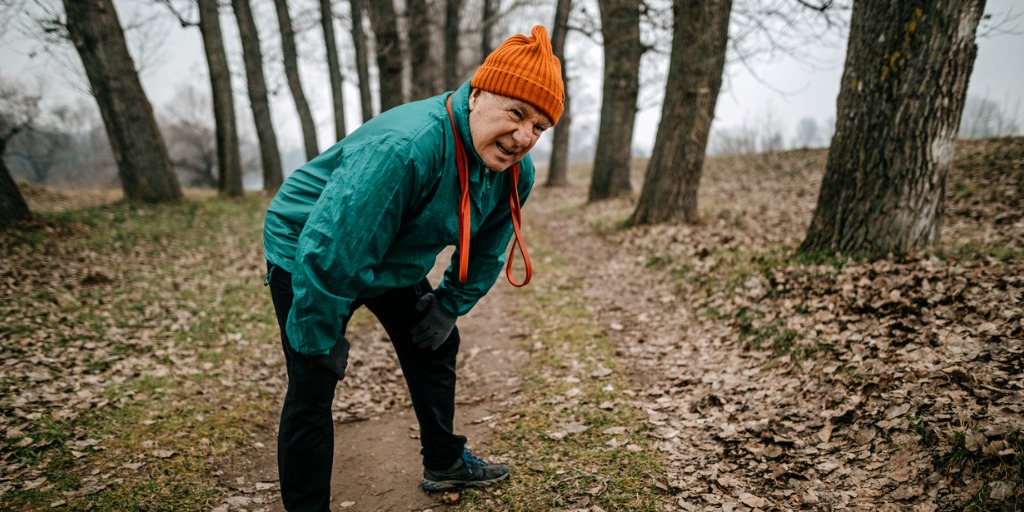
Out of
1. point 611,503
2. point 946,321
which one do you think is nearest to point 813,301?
point 946,321

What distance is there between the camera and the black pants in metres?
2.13

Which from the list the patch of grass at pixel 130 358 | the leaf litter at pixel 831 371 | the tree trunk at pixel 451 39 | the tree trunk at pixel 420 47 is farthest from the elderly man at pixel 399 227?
the tree trunk at pixel 451 39

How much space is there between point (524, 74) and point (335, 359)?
1.46 meters

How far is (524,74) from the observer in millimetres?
2107

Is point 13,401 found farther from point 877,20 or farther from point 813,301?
point 877,20

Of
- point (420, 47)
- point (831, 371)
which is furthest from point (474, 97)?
point (420, 47)

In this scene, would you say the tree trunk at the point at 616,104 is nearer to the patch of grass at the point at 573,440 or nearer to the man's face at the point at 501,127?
the patch of grass at the point at 573,440

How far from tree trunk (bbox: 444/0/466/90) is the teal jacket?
15126mm

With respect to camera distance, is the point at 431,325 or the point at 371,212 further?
the point at 431,325

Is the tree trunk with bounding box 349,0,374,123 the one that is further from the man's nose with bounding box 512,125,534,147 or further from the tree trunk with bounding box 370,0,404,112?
the man's nose with bounding box 512,125,534,147

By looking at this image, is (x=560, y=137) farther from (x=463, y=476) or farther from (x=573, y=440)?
(x=463, y=476)

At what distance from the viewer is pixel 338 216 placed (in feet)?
5.97

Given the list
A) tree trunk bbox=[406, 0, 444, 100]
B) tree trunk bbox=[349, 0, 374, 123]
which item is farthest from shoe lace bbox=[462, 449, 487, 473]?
tree trunk bbox=[349, 0, 374, 123]

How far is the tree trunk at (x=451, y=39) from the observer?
51.6 ft
